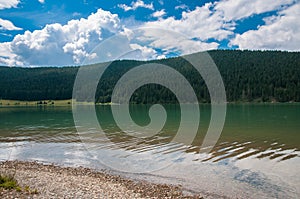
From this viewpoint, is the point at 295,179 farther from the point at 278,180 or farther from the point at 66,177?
the point at 66,177

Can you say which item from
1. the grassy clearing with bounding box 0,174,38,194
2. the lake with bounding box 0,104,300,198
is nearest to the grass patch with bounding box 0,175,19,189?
the grassy clearing with bounding box 0,174,38,194

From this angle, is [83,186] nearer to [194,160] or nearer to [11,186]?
[11,186]

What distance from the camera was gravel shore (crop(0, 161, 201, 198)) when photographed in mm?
14016

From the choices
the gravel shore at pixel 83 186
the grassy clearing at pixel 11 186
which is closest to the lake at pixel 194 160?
the gravel shore at pixel 83 186

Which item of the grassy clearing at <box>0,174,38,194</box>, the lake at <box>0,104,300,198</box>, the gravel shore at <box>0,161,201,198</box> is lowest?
the lake at <box>0,104,300,198</box>

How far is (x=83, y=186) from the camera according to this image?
16.1 m

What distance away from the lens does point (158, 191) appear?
16.1 m

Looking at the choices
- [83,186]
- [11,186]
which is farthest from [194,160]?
[11,186]

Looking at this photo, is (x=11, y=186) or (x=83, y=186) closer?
(x=11, y=186)

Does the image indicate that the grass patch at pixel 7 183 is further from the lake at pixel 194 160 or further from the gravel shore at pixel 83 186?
the lake at pixel 194 160

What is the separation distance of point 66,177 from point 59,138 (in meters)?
23.0

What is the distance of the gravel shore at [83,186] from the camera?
14.0 meters

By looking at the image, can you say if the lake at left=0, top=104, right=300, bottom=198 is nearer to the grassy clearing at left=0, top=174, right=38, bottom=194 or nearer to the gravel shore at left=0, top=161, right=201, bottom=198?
the gravel shore at left=0, top=161, right=201, bottom=198

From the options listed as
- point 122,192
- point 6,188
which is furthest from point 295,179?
point 6,188
